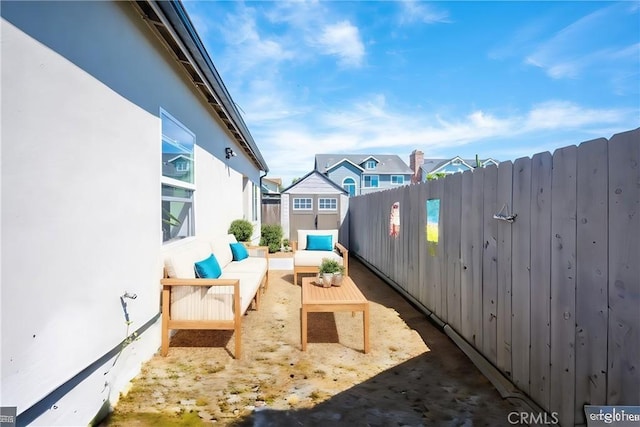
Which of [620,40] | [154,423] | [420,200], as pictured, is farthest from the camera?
[620,40]

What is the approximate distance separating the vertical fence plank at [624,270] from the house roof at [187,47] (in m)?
3.13

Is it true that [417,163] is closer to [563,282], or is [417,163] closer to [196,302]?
[196,302]

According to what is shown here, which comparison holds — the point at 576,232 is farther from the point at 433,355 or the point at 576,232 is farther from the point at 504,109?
the point at 504,109

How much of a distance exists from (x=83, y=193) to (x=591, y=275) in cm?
298

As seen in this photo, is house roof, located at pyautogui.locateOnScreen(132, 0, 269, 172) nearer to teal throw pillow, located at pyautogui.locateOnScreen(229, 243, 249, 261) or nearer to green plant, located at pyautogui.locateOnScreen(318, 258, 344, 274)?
teal throw pillow, located at pyautogui.locateOnScreen(229, 243, 249, 261)

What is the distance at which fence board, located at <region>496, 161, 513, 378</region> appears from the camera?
2424 millimetres

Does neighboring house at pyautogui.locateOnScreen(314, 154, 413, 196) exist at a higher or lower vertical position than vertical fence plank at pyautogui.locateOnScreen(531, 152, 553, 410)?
higher

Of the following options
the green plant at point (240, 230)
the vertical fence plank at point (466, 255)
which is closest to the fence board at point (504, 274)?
the vertical fence plank at point (466, 255)

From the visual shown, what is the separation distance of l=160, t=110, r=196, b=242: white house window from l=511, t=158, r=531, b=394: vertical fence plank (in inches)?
129

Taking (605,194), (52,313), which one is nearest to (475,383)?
(605,194)

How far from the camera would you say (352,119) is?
13.0m

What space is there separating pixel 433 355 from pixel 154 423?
238cm

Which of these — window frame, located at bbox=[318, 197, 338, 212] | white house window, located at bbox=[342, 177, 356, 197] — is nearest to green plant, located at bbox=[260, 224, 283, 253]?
window frame, located at bbox=[318, 197, 338, 212]

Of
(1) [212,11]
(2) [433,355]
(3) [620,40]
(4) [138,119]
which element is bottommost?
(2) [433,355]
